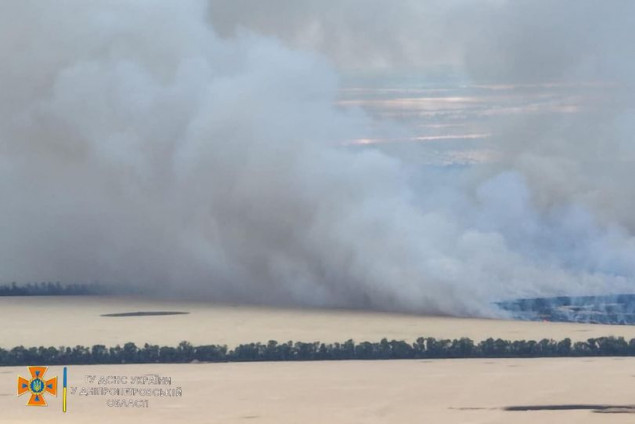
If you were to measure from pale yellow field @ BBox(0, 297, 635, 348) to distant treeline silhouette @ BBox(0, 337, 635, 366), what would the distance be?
51 centimetres

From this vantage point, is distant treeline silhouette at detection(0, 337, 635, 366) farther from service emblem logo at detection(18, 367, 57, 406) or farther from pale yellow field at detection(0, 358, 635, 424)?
service emblem logo at detection(18, 367, 57, 406)

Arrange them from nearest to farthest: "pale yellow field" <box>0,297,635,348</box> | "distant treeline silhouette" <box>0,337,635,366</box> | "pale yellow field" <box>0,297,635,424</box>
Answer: "pale yellow field" <box>0,297,635,424</box> → "distant treeline silhouette" <box>0,337,635,366</box> → "pale yellow field" <box>0,297,635,348</box>

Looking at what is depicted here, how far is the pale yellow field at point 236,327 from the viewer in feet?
66.7

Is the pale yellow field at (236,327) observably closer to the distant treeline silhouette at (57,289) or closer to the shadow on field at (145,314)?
the shadow on field at (145,314)

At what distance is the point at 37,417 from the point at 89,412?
0.59m

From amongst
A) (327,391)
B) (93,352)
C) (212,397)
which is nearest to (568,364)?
(327,391)

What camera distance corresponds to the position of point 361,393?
55.8ft

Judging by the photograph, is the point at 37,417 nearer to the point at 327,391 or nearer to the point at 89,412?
the point at 89,412

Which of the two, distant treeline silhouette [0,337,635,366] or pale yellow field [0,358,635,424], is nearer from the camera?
pale yellow field [0,358,635,424]

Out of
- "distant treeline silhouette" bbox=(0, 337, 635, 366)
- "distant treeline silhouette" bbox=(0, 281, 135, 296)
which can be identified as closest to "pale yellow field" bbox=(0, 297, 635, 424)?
"distant treeline silhouette" bbox=(0, 337, 635, 366)

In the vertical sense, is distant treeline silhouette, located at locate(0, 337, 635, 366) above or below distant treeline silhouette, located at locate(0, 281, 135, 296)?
below

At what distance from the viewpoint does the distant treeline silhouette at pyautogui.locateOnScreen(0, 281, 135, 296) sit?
26.1 meters

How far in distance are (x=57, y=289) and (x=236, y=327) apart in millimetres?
5953

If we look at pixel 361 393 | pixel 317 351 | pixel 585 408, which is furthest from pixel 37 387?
pixel 585 408
